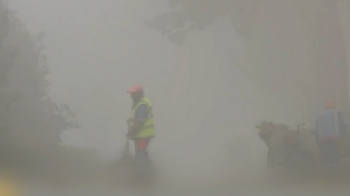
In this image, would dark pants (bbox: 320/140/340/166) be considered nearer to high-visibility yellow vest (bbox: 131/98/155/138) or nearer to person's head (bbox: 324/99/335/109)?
person's head (bbox: 324/99/335/109)

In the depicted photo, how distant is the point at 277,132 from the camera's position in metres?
2.85

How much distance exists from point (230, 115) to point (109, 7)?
86 centimetres

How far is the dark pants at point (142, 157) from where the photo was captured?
9.41 ft

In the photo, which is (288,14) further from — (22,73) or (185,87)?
(22,73)

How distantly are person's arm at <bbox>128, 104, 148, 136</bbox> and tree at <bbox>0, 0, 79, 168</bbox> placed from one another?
33cm

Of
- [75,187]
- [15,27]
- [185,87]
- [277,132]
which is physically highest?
[15,27]

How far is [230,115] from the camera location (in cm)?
287

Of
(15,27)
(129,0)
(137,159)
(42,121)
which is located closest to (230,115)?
(137,159)

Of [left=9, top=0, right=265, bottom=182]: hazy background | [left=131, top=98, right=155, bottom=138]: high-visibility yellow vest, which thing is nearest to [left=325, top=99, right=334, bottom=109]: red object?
[left=9, top=0, right=265, bottom=182]: hazy background

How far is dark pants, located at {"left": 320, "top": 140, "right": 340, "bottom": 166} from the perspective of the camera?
2814 mm

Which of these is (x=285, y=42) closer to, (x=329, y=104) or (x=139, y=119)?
(x=329, y=104)

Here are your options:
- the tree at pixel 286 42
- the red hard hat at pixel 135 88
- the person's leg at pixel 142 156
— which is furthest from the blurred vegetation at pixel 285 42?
the person's leg at pixel 142 156

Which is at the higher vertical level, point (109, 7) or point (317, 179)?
point (109, 7)

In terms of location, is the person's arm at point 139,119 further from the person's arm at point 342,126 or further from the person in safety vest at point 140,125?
the person's arm at point 342,126
